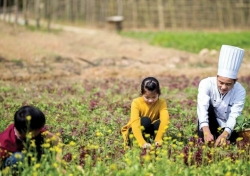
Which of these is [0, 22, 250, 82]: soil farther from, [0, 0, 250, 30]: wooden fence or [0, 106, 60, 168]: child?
[0, 106, 60, 168]: child

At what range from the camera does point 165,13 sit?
26250 mm

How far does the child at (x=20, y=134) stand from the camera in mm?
5309

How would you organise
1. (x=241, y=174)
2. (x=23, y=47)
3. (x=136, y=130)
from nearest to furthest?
(x=241, y=174) → (x=136, y=130) → (x=23, y=47)

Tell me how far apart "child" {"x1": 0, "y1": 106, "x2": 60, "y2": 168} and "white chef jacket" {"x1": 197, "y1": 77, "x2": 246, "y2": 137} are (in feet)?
6.86

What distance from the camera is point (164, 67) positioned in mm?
15219

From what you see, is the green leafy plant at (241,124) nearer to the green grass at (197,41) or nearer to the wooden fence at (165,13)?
the green grass at (197,41)

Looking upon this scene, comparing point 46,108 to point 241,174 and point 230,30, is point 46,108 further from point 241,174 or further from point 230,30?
point 230,30

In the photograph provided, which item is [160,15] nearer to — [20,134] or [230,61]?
[230,61]

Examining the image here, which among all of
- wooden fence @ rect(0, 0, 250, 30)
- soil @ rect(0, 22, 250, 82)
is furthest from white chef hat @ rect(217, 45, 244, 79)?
wooden fence @ rect(0, 0, 250, 30)

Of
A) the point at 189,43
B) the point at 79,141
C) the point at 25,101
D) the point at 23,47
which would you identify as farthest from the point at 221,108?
the point at 189,43

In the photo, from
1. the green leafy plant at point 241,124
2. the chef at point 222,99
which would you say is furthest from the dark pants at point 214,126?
the green leafy plant at point 241,124

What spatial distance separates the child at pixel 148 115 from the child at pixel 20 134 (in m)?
1.19

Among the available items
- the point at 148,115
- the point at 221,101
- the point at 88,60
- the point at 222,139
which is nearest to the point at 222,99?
the point at 221,101

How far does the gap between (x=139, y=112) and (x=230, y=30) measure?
20.8m
